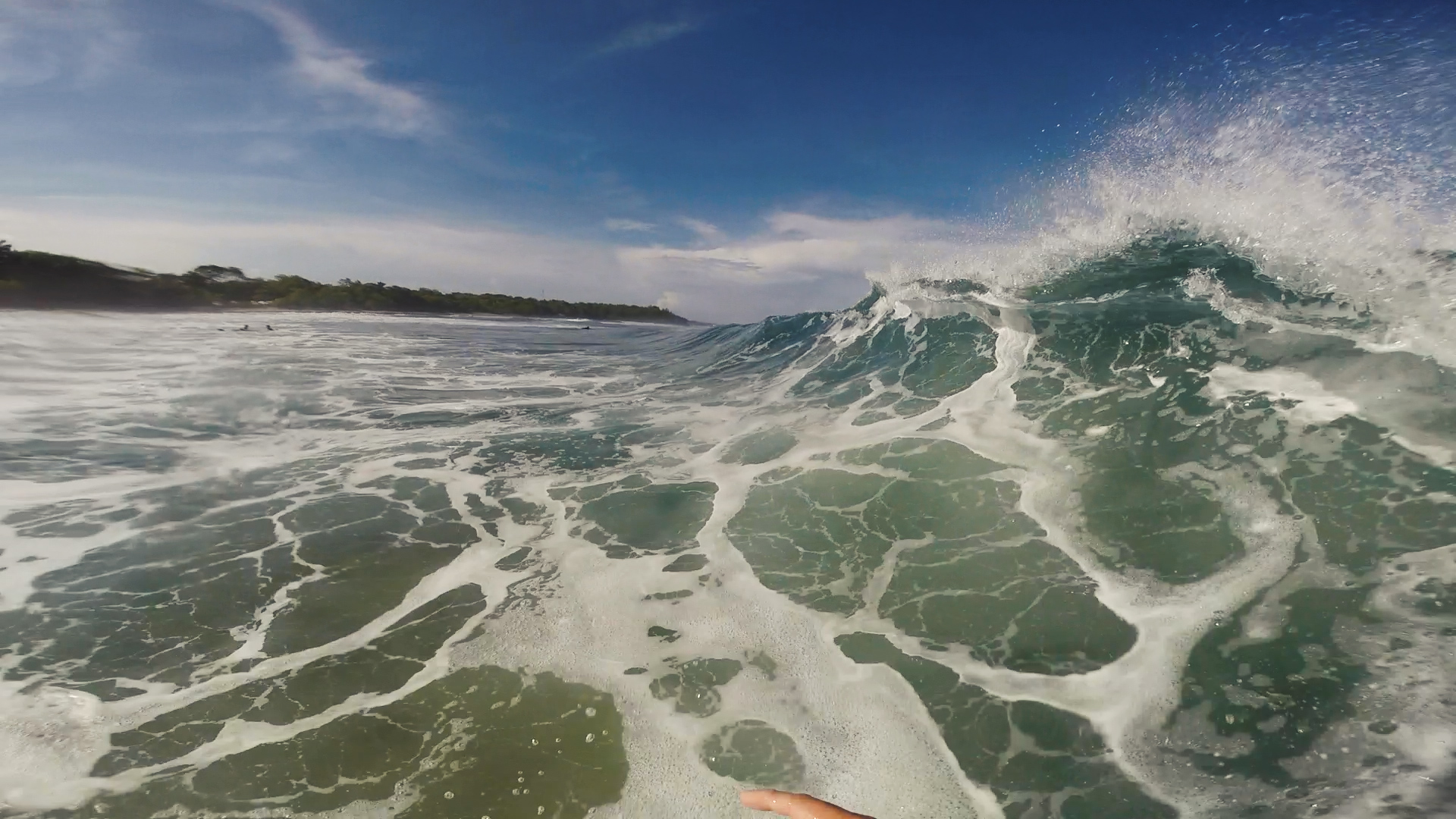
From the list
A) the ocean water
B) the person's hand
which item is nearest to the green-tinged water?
the ocean water

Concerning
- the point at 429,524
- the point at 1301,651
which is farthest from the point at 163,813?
the point at 1301,651

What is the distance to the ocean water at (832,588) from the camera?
4.39 m

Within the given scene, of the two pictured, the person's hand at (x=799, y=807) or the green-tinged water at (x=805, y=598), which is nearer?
the person's hand at (x=799, y=807)

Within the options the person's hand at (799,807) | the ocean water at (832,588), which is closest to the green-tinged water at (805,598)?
the ocean water at (832,588)

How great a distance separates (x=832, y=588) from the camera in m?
6.98

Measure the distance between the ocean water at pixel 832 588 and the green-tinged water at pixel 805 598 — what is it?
0.04m

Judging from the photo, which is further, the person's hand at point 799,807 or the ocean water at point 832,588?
the ocean water at point 832,588

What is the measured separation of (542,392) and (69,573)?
38.0 ft

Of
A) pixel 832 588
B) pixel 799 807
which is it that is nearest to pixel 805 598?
pixel 832 588

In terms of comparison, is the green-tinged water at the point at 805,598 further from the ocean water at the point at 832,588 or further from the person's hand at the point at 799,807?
the person's hand at the point at 799,807

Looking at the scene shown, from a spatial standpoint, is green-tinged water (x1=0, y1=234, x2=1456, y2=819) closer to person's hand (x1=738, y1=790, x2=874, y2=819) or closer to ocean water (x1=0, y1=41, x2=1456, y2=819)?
ocean water (x1=0, y1=41, x2=1456, y2=819)

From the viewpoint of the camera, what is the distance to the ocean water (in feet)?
14.4

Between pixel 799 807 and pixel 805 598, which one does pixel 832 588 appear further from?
pixel 799 807

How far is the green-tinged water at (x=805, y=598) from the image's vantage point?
438 centimetres
